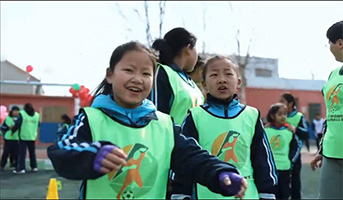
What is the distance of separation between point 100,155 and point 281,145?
4.04 meters

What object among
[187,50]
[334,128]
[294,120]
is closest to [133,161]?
[187,50]

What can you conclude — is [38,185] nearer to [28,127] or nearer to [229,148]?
[28,127]

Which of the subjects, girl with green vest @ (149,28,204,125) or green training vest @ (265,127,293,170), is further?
green training vest @ (265,127,293,170)

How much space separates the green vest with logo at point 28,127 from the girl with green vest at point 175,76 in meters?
6.82

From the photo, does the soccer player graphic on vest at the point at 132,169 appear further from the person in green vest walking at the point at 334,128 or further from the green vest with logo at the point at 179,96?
the person in green vest walking at the point at 334,128

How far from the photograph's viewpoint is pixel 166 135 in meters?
1.62

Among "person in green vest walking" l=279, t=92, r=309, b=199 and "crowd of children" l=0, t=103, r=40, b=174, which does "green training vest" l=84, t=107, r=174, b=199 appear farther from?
"crowd of children" l=0, t=103, r=40, b=174

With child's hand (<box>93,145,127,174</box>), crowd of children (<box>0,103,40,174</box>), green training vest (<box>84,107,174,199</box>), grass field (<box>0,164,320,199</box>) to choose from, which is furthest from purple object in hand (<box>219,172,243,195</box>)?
crowd of children (<box>0,103,40,174</box>)

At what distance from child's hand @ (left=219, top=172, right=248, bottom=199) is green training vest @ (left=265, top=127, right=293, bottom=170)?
3667mm

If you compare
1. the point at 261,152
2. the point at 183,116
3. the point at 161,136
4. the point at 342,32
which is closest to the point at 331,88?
the point at 342,32

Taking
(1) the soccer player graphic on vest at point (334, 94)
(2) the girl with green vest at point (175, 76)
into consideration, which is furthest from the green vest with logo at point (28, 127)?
(1) the soccer player graphic on vest at point (334, 94)

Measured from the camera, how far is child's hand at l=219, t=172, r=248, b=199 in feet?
4.60

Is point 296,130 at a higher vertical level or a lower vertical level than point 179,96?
lower

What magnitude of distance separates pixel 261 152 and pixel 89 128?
1053mm
